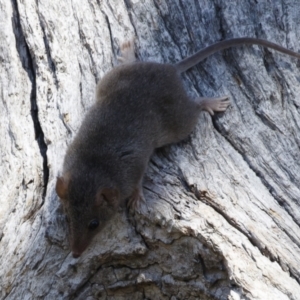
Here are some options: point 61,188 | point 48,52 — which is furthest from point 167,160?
point 48,52

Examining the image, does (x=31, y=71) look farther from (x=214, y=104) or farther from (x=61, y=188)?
(x=214, y=104)

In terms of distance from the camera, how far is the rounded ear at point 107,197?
4.38 metres

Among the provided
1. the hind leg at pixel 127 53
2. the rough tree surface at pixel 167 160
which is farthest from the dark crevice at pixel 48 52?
the hind leg at pixel 127 53

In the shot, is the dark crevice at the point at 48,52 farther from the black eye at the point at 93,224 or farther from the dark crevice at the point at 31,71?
the black eye at the point at 93,224

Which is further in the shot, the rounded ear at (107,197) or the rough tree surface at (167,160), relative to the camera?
the rounded ear at (107,197)

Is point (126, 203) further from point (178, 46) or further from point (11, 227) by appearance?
point (178, 46)

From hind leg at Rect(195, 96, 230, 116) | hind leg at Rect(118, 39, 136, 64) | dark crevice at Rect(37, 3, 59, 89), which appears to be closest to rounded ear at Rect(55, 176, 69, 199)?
dark crevice at Rect(37, 3, 59, 89)

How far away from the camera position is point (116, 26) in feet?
18.2

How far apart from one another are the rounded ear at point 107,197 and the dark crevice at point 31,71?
0.42 m

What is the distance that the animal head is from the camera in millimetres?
4238

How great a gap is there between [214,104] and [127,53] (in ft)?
3.26

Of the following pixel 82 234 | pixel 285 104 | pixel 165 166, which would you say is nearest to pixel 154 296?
pixel 82 234

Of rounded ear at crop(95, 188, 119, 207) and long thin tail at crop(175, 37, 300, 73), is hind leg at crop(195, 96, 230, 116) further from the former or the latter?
rounded ear at crop(95, 188, 119, 207)

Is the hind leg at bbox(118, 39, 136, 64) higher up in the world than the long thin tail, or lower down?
higher up
